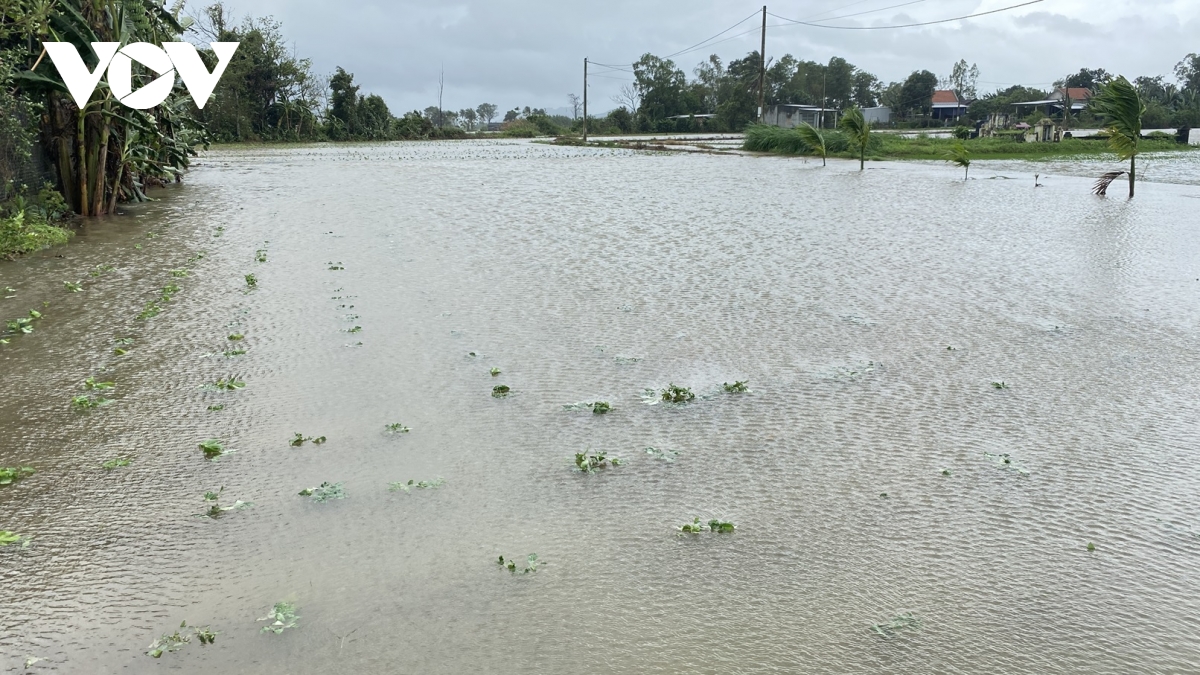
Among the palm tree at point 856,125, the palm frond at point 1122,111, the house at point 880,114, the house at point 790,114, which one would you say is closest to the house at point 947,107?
the house at point 880,114

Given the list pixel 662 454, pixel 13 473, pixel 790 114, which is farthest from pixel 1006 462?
pixel 790 114

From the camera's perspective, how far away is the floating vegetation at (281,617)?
320cm

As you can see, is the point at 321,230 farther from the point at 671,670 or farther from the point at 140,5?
the point at 671,670

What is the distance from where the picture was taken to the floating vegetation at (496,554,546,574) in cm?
360

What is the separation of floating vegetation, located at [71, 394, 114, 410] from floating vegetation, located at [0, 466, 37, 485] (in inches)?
35.5

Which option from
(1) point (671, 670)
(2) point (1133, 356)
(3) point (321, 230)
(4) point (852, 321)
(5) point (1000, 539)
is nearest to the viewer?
(1) point (671, 670)

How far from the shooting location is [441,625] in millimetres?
3248

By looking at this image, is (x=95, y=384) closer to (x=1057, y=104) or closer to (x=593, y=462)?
(x=593, y=462)

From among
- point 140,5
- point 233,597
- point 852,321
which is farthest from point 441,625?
point 140,5

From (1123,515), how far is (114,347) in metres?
6.66

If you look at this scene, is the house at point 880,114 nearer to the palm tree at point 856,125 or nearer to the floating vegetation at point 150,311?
the palm tree at point 856,125

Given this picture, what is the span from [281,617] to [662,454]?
2.16 meters

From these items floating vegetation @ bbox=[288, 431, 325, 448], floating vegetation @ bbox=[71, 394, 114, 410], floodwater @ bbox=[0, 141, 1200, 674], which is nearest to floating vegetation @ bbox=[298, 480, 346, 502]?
floodwater @ bbox=[0, 141, 1200, 674]

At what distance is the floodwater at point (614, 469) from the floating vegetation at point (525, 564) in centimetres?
4
